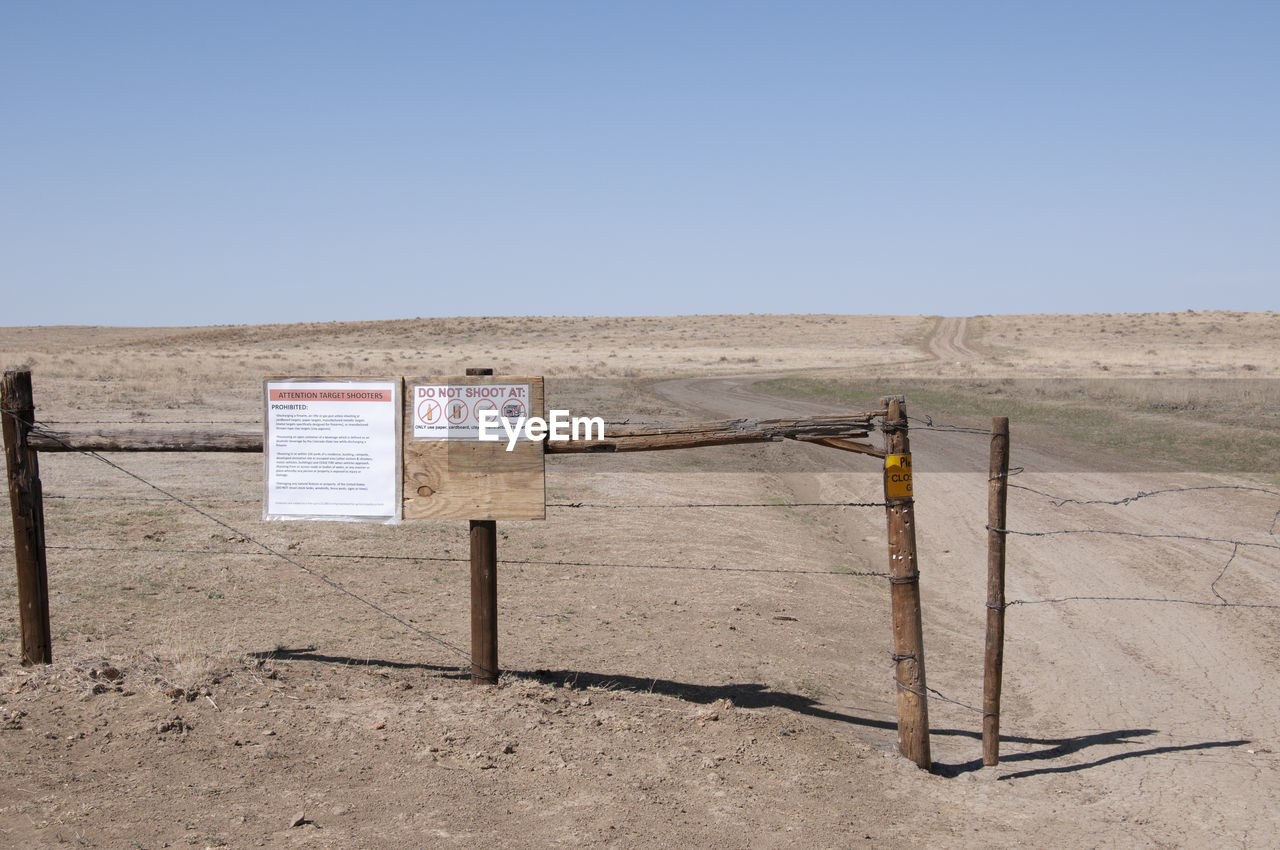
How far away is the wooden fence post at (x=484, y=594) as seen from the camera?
6062mm

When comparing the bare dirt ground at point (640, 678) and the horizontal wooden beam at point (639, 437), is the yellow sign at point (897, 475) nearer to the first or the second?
the horizontal wooden beam at point (639, 437)

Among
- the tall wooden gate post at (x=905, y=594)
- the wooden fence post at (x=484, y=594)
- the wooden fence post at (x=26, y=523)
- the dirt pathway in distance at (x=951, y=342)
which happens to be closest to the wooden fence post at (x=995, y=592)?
the tall wooden gate post at (x=905, y=594)

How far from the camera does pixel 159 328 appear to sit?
153 m

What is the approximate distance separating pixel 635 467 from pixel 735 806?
12.5 meters

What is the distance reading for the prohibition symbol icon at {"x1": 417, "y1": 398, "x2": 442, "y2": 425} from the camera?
19.6 feet

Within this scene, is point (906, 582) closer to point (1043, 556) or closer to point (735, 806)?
point (735, 806)

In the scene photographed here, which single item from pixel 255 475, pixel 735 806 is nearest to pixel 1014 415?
pixel 255 475

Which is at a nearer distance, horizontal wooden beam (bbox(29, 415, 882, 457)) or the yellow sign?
the yellow sign

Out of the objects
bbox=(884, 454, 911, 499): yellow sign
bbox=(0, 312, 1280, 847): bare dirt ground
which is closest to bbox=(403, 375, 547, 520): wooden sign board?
bbox=(0, 312, 1280, 847): bare dirt ground

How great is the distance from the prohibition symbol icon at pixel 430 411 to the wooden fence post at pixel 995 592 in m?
3.08

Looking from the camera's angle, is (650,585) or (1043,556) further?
(1043,556)

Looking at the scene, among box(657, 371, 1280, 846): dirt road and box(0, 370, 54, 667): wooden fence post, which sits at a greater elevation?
box(0, 370, 54, 667): wooden fence post

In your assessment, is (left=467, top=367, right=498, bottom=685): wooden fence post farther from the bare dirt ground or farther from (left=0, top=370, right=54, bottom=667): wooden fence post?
(left=0, top=370, right=54, bottom=667): wooden fence post

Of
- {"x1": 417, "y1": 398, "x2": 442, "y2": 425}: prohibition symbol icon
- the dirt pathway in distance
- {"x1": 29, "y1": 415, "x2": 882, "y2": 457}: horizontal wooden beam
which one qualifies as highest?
{"x1": 417, "y1": 398, "x2": 442, "y2": 425}: prohibition symbol icon
